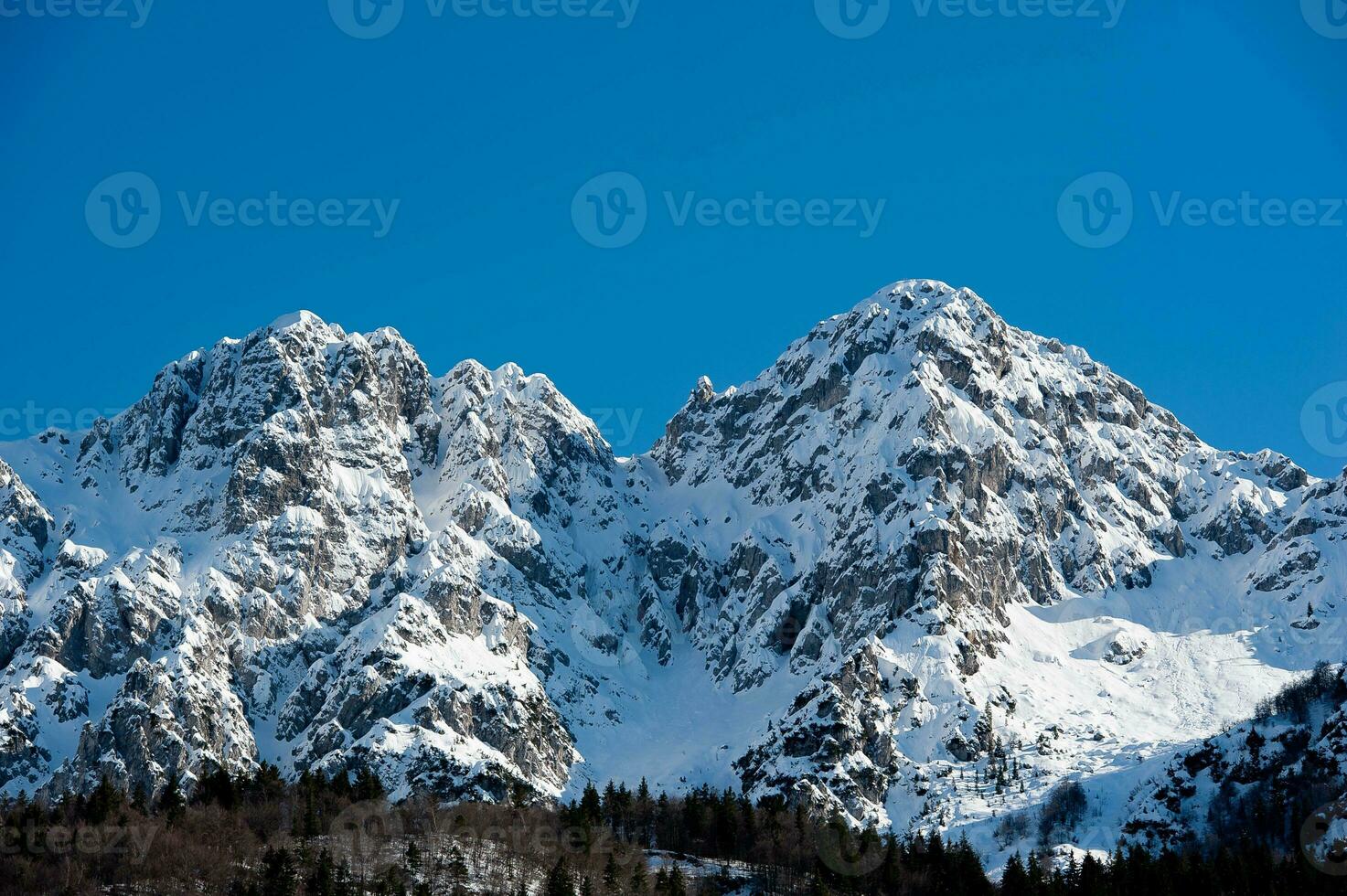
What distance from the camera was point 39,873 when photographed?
185875mm

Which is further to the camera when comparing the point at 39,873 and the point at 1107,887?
the point at 1107,887

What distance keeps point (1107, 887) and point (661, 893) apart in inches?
2222

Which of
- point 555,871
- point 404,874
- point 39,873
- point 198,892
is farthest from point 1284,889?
point 39,873

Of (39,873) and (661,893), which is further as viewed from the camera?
(661,893)

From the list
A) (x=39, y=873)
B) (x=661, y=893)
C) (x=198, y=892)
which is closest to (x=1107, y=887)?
(x=661, y=893)

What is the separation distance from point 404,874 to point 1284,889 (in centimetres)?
10868

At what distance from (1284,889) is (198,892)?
13147 cm

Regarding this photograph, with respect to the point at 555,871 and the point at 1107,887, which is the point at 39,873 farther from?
the point at 1107,887

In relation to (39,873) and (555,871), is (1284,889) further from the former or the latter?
(39,873)

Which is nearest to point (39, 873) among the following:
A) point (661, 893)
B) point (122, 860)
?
point (122, 860)

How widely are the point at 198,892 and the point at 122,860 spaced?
14.1m

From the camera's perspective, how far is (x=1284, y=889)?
194375 millimetres

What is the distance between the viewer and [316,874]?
616 feet

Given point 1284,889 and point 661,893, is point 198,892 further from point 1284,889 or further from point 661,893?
point 1284,889
